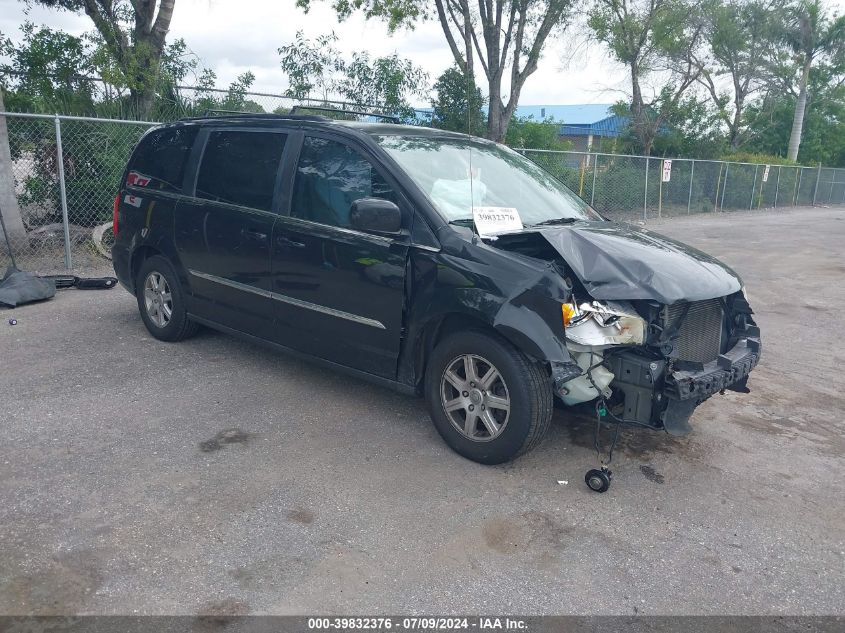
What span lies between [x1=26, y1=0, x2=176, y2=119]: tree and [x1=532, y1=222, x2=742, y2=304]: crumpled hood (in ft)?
29.5

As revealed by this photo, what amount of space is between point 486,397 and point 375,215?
4.07 ft

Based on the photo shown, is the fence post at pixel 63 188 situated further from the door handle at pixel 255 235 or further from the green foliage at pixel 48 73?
the door handle at pixel 255 235

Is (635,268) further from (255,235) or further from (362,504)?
(255,235)

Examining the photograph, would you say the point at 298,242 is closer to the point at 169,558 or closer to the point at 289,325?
the point at 289,325

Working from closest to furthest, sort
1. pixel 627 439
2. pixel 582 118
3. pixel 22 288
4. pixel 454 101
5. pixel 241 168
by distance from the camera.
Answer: pixel 627 439 → pixel 241 168 → pixel 22 288 → pixel 454 101 → pixel 582 118

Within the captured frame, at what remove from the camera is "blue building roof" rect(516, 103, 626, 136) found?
4325 cm

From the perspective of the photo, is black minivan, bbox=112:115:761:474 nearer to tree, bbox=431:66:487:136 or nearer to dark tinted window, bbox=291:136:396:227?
dark tinted window, bbox=291:136:396:227

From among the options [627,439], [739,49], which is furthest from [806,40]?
[627,439]

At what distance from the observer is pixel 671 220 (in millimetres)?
20531

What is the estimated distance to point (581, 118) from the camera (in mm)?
49969

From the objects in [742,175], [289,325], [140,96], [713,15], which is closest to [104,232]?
[140,96]

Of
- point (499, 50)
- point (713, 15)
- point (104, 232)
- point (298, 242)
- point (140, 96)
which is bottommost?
point (104, 232)

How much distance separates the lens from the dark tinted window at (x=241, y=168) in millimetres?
5191

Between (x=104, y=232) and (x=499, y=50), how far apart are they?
35.5 feet
